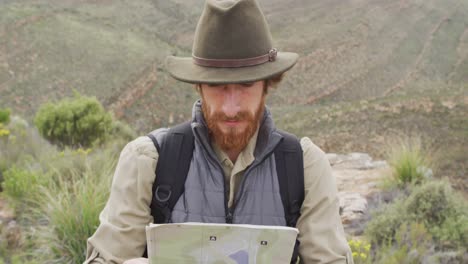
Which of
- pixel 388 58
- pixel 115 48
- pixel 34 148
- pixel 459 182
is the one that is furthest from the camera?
pixel 388 58

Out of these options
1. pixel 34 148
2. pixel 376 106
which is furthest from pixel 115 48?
pixel 34 148

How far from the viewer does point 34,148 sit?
22.8 feet

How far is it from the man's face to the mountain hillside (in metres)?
7.74

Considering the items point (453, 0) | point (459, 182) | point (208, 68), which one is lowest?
point (459, 182)

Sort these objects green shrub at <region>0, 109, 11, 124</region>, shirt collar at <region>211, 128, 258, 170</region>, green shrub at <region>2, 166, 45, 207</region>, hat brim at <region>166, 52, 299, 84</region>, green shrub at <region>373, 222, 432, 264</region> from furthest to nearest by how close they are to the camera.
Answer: green shrub at <region>0, 109, 11, 124</region>
green shrub at <region>2, 166, 45, 207</region>
green shrub at <region>373, 222, 432, 264</region>
shirt collar at <region>211, 128, 258, 170</region>
hat brim at <region>166, 52, 299, 84</region>

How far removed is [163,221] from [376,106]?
1954 centimetres

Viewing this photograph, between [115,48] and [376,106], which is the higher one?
[115,48]

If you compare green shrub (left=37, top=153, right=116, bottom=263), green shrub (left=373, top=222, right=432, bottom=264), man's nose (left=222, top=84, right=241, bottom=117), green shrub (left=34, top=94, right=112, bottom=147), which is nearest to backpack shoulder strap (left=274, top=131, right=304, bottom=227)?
man's nose (left=222, top=84, right=241, bottom=117)

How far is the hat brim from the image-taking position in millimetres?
1858

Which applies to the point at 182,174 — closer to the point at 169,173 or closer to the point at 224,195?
the point at 169,173

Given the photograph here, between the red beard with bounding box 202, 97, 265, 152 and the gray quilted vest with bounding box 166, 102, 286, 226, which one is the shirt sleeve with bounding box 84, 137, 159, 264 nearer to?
the gray quilted vest with bounding box 166, 102, 286, 226

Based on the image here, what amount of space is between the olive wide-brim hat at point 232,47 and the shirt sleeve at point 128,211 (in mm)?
365

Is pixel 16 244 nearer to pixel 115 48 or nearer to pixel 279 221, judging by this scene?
pixel 279 221

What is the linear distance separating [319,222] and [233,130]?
1.61 feet
